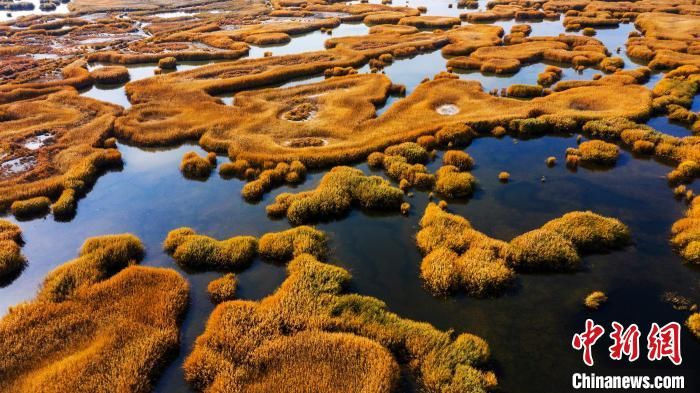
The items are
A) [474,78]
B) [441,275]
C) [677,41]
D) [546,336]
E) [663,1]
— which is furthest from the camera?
[663,1]

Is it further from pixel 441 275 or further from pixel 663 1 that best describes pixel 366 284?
pixel 663 1

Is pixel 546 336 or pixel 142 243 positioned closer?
pixel 546 336

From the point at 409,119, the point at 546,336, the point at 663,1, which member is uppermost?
the point at 663,1

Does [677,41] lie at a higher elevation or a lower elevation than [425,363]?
higher

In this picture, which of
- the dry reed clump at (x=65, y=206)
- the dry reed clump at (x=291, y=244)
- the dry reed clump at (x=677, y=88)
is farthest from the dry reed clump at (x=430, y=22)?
the dry reed clump at (x=65, y=206)

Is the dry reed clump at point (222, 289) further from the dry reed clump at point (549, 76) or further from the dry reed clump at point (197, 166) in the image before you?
the dry reed clump at point (549, 76)

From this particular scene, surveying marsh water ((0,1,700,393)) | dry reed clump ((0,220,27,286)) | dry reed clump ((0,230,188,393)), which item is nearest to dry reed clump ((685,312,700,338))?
marsh water ((0,1,700,393))

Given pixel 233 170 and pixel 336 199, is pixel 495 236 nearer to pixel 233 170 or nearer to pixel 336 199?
pixel 336 199

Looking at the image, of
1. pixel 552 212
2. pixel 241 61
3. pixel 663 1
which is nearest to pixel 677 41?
pixel 663 1
